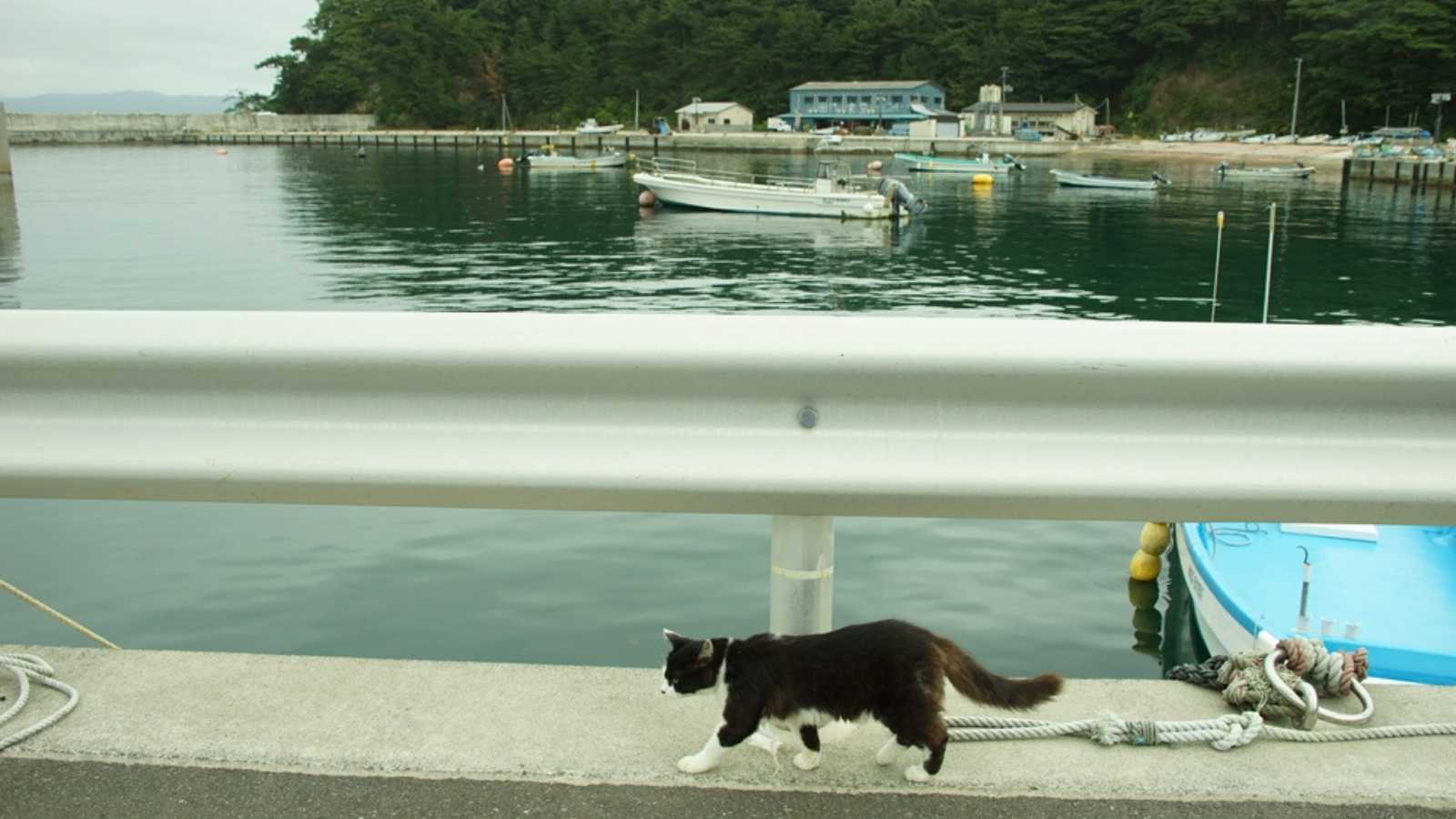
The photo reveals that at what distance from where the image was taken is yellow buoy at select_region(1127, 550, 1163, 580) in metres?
11.6

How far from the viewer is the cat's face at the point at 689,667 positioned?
2822 mm

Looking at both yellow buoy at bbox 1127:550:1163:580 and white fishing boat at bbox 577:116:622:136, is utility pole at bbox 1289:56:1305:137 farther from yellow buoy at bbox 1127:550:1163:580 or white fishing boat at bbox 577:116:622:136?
yellow buoy at bbox 1127:550:1163:580

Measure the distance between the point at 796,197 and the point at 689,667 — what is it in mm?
52835

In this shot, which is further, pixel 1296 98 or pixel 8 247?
pixel 1296 98

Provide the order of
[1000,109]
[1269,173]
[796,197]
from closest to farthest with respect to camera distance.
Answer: [796,197]
[1269,173]
[1000,109]

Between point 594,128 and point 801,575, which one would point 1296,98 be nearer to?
point 594,128

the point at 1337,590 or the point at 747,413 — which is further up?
the point at 747,413

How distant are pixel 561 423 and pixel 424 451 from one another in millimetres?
337

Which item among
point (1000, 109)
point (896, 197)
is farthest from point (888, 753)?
point (1000, 109)

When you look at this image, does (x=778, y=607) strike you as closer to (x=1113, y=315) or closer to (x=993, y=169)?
(x=1113, y=315)

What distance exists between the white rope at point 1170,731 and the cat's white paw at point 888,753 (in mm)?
195

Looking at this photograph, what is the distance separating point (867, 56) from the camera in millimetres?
152000

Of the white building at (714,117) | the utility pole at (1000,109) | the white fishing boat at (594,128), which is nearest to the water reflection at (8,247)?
the white fishing boat at (594,128)

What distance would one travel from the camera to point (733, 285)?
35.6 m
